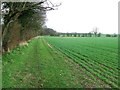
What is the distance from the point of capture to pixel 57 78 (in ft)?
32.8

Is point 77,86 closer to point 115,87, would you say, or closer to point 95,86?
point 95,86

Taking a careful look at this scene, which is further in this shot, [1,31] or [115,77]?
[1,31]

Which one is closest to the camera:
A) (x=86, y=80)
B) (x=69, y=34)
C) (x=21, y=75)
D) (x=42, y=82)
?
(x=42, y=82)

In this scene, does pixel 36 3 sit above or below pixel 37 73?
above

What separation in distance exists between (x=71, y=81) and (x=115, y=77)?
2.43 metres

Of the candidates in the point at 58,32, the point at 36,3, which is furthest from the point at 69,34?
the point at 36,3

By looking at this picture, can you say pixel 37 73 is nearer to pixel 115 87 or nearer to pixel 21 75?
pixel 21 75

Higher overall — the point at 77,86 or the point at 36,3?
the point at 36,3

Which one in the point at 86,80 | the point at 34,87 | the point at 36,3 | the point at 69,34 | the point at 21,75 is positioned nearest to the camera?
the point at 34,87

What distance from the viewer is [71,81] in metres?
9.58

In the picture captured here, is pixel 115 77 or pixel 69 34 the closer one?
pixel 115 77

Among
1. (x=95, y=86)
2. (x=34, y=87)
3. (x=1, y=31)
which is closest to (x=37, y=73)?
(x=34, y=87)

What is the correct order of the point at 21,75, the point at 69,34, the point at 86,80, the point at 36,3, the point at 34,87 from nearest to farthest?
the point at 34,87 → the point at 86,80 → the point at 21,75 → the point at 36,3 → the point at 69,34

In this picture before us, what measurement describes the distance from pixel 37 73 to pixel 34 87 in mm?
2552
